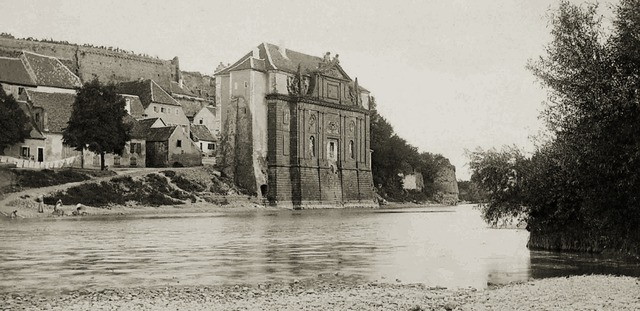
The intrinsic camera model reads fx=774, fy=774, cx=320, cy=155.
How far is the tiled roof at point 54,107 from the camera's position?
74312 millimetres

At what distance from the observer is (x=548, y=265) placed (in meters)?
22.5

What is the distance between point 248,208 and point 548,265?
5881 cm

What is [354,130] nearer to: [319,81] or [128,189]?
[319,81]

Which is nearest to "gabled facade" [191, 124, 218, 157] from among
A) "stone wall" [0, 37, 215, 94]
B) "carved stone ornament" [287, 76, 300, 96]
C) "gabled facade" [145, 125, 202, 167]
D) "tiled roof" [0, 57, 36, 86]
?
"gabled facade" [145, 125, 202, 167]

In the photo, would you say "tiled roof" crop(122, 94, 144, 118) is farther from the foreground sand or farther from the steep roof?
the foreground sand

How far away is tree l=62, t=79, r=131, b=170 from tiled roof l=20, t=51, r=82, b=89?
1370cm

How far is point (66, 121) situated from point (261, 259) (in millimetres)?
55752

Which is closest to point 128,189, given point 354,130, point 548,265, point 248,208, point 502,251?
point 248,208

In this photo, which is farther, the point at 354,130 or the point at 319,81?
the point at 354,130

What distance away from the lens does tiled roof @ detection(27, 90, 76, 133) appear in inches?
2926

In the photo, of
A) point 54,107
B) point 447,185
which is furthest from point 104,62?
point 447,185

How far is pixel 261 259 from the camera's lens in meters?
24.9

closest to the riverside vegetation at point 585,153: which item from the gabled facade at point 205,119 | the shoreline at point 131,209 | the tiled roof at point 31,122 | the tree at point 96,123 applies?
the shoreline at point 131,209

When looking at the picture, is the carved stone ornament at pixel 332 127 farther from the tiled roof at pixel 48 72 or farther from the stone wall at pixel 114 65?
the stone wall at pixel 114 65
